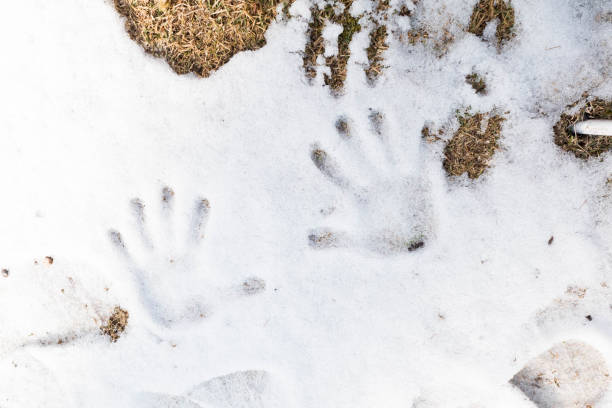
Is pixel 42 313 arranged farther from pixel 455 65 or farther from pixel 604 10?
pixel 604 10

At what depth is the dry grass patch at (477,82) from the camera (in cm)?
231

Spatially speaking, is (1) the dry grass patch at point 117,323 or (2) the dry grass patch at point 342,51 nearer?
(2) the dry grass patch at point 342,51

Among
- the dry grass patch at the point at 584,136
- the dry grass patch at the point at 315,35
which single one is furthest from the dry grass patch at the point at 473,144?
the dry grass patch at the point at 315,35

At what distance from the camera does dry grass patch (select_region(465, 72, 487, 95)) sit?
7.58 ft

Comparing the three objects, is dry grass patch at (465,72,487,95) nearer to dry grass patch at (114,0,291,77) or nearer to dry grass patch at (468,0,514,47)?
dry grass patch at (468,0,514,47)

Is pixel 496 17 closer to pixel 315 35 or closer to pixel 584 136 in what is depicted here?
pixel 584 136

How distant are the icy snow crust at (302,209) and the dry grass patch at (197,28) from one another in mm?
70

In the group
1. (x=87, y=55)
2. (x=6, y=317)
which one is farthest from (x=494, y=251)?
(x=6, y=317)

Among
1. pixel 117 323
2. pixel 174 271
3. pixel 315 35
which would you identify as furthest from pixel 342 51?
pixel 117 323

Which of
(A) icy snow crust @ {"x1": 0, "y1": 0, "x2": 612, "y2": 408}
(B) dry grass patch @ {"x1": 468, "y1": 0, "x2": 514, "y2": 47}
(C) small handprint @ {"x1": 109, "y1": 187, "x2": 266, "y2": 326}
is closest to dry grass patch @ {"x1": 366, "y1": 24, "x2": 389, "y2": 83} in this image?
(A) icy snow crust @ {"x1": 0, "y1": 0, "x2": 612, "y2": 408}

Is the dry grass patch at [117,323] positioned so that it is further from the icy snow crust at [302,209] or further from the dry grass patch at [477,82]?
the dry grass patch at [477,82]

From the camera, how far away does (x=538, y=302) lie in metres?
2.37

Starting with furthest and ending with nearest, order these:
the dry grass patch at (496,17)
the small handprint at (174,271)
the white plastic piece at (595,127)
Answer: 1. the small handprint at (174,271)
2. the dry grass patch at (496,17)
3. the white plastic piece at (595,127)

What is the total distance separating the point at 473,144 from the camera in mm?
2340
